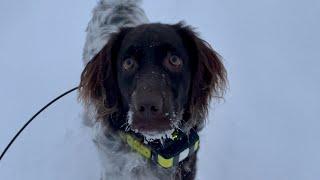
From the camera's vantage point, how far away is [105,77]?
159 inches

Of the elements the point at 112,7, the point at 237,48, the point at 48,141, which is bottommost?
the point at 48,141

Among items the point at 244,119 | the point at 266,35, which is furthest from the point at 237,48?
the point at 244,119

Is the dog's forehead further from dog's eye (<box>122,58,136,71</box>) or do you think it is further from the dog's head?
dog's eye (<box>122,58,136,71</box>)

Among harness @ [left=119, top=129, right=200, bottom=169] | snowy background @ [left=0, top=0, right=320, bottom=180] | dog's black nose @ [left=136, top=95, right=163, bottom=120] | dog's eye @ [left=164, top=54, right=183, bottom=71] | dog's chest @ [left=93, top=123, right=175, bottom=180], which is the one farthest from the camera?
snowy background @ [left=0, top=0, right=320, bottom=180]

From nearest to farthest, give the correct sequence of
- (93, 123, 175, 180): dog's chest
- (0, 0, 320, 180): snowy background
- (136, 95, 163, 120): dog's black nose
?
(136, 95, 163, 120): dog's black nose, (93, 123, 175, 180): dog's chest, (0, 0, 320, 180): snowy background

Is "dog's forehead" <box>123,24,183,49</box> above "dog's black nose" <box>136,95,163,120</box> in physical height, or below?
above

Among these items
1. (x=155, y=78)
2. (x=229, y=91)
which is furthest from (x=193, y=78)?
(x=229, y=91)

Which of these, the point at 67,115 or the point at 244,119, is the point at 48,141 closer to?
the point at 67,115

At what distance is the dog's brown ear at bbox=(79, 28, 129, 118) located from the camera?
402 cm

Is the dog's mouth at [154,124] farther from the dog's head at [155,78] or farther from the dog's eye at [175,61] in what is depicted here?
the dog's eye at [175,61]

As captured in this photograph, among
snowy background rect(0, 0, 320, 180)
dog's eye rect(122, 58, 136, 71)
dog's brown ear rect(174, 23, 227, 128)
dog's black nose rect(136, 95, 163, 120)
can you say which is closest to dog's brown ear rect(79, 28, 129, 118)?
dog's eye rect(122, 58, 136, 71)

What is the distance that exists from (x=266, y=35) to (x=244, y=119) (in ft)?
4.94

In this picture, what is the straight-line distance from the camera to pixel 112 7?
5488 millimetres

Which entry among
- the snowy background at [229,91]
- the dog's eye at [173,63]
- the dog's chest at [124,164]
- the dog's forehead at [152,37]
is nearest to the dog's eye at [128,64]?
the dog's forehead at [152,37]
